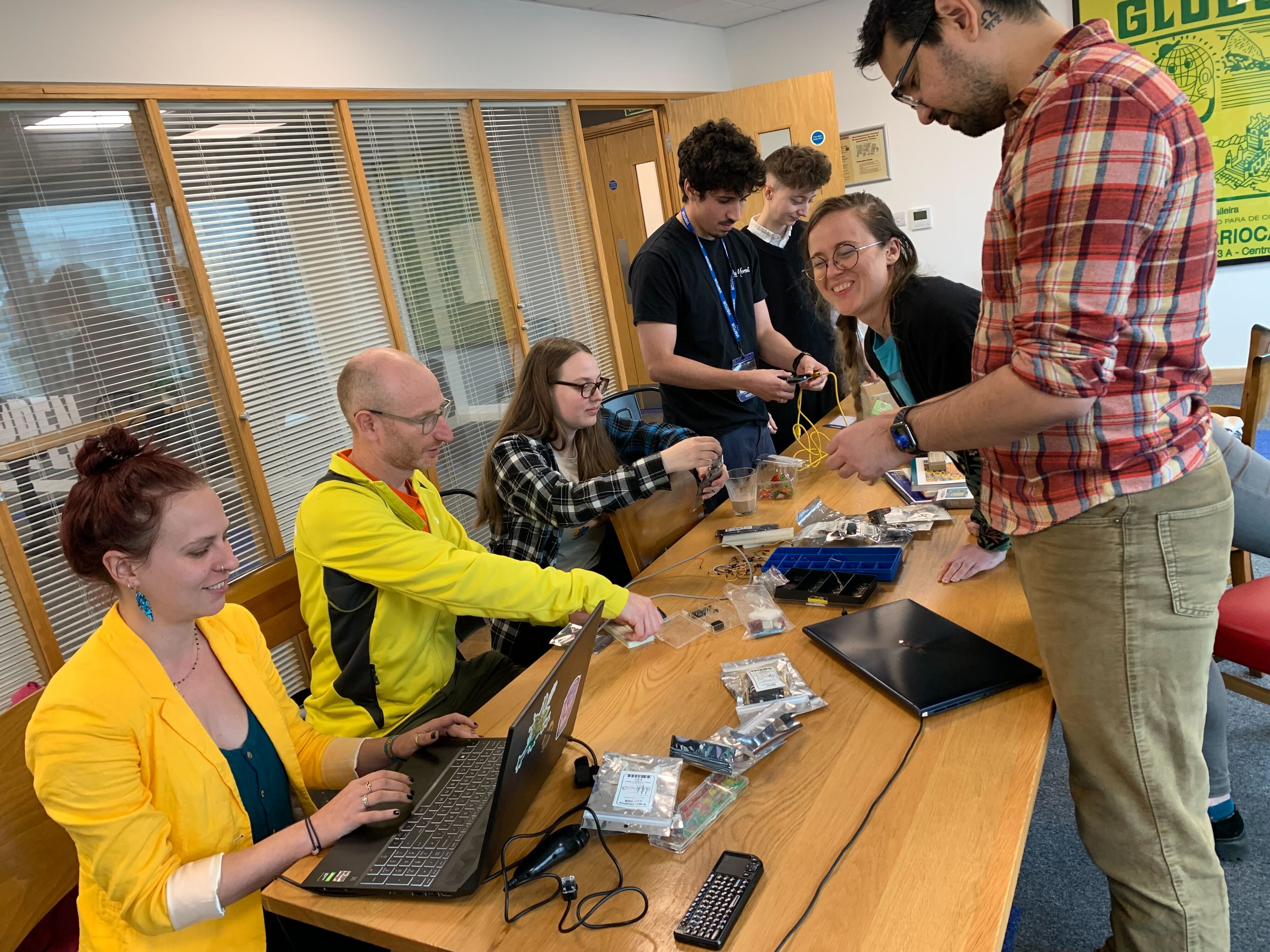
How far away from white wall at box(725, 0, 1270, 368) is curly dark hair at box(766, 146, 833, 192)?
2.84 m

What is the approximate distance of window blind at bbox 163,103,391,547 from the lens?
3324 millimetres

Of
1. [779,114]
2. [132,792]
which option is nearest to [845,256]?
[132,792]

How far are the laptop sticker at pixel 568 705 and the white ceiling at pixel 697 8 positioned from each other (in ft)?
14.7

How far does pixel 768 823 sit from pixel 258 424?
2.96m

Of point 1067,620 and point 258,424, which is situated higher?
point 258,424

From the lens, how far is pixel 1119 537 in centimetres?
111

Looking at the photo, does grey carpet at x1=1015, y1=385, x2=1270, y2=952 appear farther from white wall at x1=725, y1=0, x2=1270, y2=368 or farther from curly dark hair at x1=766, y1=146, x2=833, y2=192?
white wall at x1=725, y1=0, x2=1270, y2=368

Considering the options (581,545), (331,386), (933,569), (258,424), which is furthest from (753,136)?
(933,569)

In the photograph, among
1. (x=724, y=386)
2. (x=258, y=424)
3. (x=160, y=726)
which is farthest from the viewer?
(x=258, y=424)

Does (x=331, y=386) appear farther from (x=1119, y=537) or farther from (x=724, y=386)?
(x=1119, y=537)

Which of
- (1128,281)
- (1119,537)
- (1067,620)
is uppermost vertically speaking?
(1128,281)

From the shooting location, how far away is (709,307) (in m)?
2.97

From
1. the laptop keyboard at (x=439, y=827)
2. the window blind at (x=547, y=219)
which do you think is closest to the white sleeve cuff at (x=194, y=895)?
the laptop keyboard at (x=439, y=827)

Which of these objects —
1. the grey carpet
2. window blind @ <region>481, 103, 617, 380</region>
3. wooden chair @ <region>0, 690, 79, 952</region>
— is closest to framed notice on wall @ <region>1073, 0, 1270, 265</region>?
window blind @ <region>481, 103, 617, 380</region>
